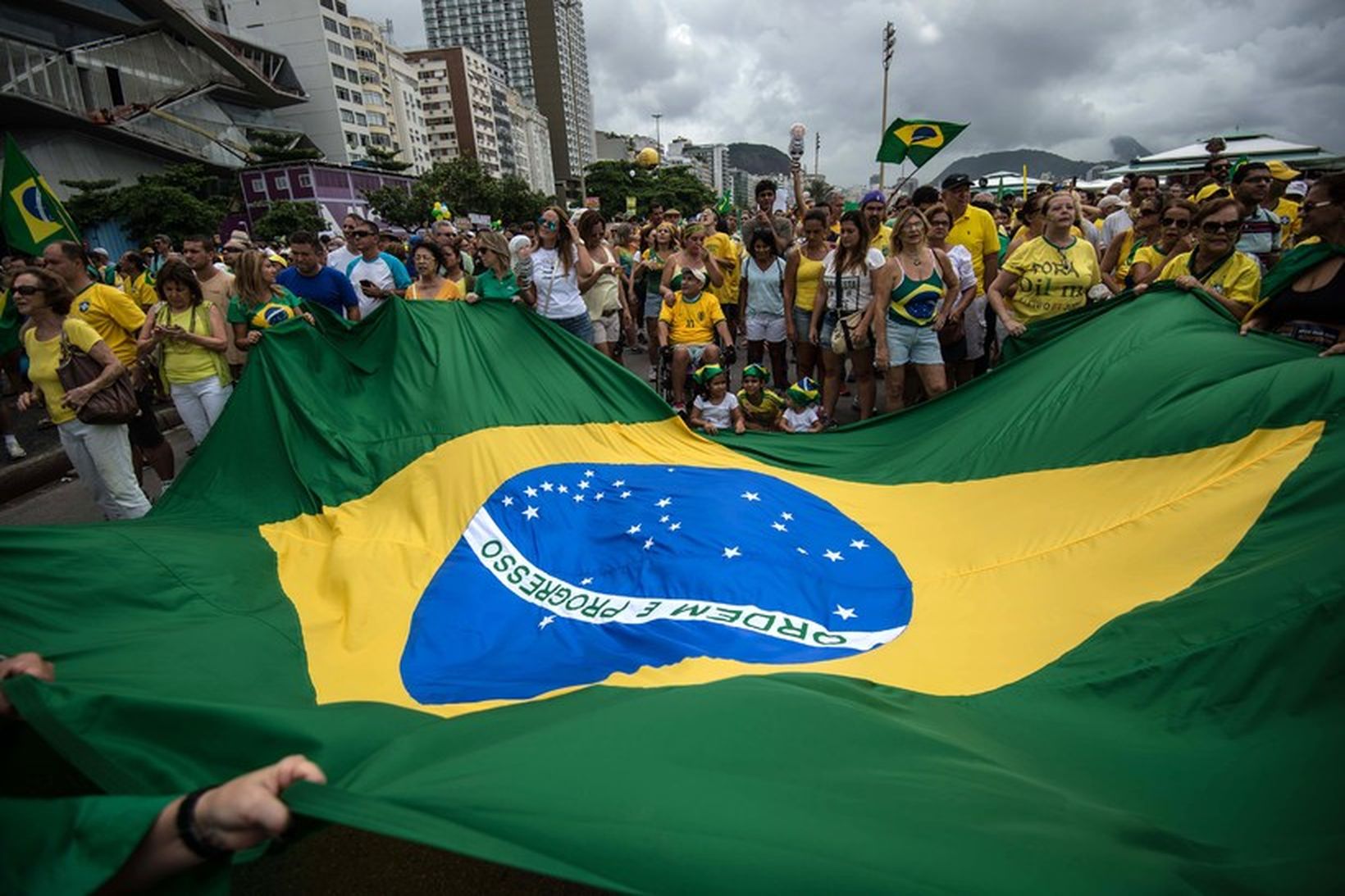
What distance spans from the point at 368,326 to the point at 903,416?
144 inches

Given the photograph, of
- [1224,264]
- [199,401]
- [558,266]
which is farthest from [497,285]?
[1224,264]

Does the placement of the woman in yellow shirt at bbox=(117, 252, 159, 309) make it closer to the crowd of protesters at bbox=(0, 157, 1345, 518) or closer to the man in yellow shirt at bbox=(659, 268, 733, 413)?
the crowd of protesters at bbox=(0, 157, 1345, 518)

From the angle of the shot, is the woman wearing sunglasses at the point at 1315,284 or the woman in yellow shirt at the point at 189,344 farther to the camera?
the woman in yellow shirt at the point at 189,344

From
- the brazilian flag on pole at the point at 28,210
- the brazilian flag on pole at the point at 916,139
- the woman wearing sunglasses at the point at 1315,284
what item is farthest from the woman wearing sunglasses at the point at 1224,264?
the brazilian flag on pole at the point at 28,210

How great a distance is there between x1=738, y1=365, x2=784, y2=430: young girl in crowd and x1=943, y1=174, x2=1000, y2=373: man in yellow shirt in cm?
196

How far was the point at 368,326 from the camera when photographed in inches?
184

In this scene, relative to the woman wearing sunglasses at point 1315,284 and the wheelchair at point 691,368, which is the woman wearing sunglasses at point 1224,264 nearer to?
the woman wearing sunglasses at point 1315,284

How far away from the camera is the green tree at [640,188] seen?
77.6 metres

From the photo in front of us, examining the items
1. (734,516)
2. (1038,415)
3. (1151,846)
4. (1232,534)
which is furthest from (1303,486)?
(734,516)

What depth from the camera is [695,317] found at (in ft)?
20.6

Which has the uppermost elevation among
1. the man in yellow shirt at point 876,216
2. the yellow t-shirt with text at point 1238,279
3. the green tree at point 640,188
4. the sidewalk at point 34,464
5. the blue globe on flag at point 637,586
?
the green tree at point 640,188

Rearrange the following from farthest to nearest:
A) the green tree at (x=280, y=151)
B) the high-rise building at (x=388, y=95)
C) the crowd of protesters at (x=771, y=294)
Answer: the high-rise building at (x=388, y=95) < the green tree at (x=280, y=151) < the crowd of protesters at (x=771, y=294)

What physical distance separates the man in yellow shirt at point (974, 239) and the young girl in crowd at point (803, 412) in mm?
1719

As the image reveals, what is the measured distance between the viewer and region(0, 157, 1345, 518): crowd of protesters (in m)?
4.15
